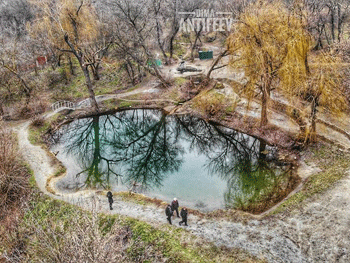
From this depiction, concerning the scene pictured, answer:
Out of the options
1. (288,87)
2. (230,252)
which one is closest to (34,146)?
(230,252)

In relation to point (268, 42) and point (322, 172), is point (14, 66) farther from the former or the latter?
point (322, 172)

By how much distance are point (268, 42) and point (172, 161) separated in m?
11.2

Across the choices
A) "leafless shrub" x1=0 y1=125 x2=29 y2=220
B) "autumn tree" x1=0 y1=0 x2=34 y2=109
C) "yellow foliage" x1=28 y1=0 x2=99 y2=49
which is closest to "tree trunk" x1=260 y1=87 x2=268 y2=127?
"leafless shrub" x1=0 y1=125 x2=29 y2=220

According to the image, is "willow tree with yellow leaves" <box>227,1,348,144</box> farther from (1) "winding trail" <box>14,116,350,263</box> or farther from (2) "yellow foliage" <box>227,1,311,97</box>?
(1) "winding trail" <box>14,116,350,263</box>

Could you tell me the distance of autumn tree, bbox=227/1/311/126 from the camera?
2039 cm

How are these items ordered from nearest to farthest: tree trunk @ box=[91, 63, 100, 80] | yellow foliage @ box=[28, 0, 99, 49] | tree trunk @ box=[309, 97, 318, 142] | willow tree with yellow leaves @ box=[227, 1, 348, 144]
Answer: willow tree with yellow leaves @ box=[227, 1, 348, 144] < tree trunk @ box=[309, 97, 318, 142] < yellow foliage @ box=[28, 0, 99, 49] < tree trunk @ box=[91, 63, 100, 80]

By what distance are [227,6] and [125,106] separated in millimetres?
22062

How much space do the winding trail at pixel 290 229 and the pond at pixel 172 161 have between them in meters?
2.35

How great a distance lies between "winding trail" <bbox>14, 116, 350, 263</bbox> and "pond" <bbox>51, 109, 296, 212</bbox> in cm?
235

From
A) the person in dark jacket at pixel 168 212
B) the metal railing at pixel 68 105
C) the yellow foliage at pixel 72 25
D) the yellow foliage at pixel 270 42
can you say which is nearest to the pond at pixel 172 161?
the metal railing at pixel 68 105

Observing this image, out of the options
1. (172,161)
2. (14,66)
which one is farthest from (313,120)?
(14,66)

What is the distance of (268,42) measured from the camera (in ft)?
Answer: 68.2

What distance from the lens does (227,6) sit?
139 feet

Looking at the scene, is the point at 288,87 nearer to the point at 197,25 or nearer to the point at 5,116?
the point at 197,25
